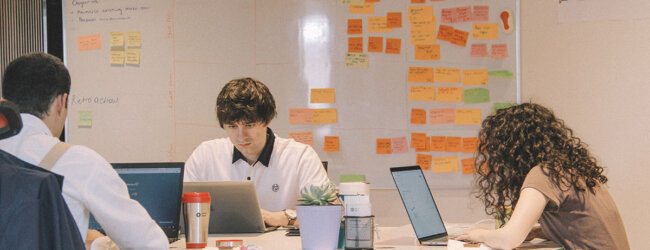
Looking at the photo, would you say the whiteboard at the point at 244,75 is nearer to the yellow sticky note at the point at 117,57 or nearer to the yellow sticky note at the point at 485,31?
the yellow sticky note at the point at 117,57

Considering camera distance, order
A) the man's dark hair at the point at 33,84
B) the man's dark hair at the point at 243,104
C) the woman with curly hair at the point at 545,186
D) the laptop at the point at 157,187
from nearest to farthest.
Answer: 1. the man's dark hair at the point at 33,84
2. the woman with curly hair at the point at 545,186
3. the laptop at the point at 157,187
4. the man's dark hair at the point at 243,104

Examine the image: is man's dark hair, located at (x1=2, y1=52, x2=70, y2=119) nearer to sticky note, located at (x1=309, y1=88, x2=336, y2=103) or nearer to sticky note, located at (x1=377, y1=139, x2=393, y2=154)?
sticky note, located at (x1=309, y1=88, x2=336, y2=103)

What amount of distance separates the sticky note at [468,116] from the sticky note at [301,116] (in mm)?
881

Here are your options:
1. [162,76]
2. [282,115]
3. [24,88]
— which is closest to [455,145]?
[282,115]

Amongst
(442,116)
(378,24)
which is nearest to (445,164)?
(442,116)

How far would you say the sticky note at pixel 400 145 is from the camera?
3.74 meters

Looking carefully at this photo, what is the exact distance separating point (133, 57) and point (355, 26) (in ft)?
4.48

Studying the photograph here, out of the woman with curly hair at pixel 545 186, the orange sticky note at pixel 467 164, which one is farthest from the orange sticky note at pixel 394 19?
the woman with curly hair at pixel 545 186

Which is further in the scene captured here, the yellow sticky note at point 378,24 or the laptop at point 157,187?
the yellow sticky note at point 378,24

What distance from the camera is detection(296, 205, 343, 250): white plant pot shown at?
6.16 ft

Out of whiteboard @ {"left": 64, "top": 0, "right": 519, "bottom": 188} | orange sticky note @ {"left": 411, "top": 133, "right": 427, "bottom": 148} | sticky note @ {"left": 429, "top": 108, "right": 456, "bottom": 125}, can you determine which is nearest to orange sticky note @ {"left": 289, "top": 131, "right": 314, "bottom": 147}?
whiteboard @ {"left": 64, "top": 0, "right": 519, "bottom": 188}

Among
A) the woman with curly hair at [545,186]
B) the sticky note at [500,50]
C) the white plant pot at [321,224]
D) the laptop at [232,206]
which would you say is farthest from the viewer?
the sticky note at [500,50]

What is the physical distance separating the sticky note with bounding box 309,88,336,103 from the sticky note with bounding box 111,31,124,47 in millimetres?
1212

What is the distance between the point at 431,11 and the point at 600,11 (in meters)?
0.96
